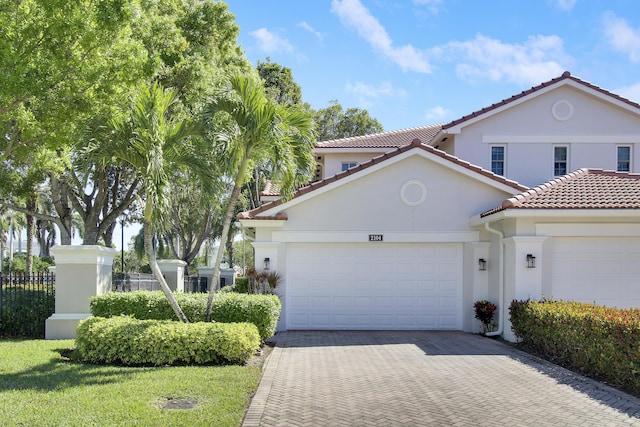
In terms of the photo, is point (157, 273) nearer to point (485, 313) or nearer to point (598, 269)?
point (485, 313)

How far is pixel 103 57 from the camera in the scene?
1027cm

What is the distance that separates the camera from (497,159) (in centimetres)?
1814

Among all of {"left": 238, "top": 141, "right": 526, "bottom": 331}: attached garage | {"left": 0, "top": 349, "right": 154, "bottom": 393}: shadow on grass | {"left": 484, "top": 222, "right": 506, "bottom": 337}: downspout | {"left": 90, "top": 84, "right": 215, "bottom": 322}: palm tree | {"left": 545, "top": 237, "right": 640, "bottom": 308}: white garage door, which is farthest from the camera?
{"left": 238, "top": 141, "right": 526, "bottom": 331}: attached garage

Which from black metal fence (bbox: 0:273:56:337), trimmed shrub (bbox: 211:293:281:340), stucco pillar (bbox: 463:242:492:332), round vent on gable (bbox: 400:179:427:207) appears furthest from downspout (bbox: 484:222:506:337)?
black metal fence (bbox: 0:273:56:337)

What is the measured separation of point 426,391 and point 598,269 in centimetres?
725

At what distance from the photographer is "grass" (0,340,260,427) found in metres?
6.39

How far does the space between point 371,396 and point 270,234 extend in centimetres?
752

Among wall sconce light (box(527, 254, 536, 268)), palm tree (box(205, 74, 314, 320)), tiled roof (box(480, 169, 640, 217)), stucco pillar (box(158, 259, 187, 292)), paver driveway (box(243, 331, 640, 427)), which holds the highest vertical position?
palm tree (box(205, 74, 314, 320))

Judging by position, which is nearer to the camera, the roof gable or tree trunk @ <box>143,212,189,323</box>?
tree trunk @ <box>143,212,189,323</box>

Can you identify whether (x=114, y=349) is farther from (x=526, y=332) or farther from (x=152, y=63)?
(x=526, y=332)

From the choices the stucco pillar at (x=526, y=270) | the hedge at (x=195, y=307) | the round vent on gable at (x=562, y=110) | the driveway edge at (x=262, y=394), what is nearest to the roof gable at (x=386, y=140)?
the round vent on gable at (x=562, y=110)

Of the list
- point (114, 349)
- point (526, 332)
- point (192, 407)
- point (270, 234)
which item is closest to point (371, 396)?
point (192, 407)

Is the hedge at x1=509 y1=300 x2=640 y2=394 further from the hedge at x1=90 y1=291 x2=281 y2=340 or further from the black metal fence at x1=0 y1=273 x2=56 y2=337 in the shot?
the black metal fence at x1=0 y1=273 x2=56 y2=337

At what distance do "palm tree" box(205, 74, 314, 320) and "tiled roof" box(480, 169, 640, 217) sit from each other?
5.12m
